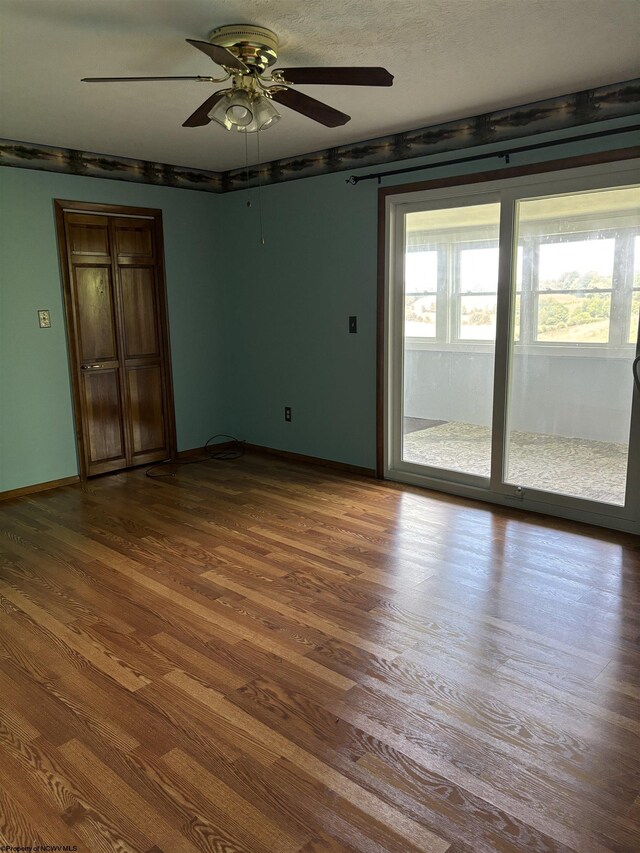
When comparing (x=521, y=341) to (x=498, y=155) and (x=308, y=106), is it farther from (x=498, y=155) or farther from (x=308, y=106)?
(x=308, y=106)

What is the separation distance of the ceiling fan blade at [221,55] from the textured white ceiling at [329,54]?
24cm

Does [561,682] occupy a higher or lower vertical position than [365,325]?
lower

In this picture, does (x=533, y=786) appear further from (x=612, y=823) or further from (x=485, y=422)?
(x=485, y=422)

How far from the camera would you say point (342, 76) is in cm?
236

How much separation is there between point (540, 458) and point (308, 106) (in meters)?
2.56

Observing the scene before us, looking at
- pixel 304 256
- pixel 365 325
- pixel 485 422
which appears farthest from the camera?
pixel 304 256

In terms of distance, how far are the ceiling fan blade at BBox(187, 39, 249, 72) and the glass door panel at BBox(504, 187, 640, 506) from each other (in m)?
2.19

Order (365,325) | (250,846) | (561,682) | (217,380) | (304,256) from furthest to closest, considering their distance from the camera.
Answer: (217,380) → (304,256) → (365,325) → (561,682) → (250,846)

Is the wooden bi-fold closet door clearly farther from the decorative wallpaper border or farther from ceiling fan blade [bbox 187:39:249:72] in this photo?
ceiling fan blade [bbox 187:39:249:72]

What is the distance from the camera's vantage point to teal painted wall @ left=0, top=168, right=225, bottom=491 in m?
4.39

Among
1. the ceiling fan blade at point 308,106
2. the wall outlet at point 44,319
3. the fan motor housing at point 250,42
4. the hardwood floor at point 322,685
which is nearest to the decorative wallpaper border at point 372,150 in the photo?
the wall outlet at point 44,319

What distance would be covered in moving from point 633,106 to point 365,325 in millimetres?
2195

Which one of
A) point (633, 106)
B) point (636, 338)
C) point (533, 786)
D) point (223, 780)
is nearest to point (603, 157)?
point (633, 106)

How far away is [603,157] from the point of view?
134 inches
